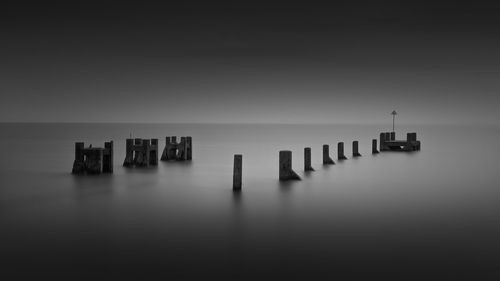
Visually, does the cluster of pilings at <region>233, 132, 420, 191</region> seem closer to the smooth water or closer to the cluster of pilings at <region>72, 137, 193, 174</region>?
the smooth water

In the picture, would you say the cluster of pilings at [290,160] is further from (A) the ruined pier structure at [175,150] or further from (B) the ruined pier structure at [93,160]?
(A) the ruined pier structure at [175,150]

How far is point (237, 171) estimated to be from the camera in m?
15.8

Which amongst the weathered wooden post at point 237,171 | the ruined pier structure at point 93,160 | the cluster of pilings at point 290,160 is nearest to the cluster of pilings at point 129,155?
the ruined pier structure at point 93,160

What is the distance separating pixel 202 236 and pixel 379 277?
3781mm

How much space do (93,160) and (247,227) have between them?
971 centimetres

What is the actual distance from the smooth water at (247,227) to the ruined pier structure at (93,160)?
1.63ft

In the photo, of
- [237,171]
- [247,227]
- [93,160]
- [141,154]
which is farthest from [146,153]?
[247,227]

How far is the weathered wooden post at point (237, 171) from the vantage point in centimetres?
1499

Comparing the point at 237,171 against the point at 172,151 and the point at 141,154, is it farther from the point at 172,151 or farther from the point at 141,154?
the point at 172,151

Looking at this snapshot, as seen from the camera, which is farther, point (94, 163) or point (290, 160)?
point (94, 163)

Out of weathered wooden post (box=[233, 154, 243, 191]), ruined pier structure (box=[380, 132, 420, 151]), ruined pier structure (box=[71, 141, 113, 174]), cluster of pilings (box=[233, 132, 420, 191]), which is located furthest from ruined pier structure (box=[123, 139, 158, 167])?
ruined pier structure (box=[380, 132, 420, 151])

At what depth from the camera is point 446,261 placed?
849 centimetres

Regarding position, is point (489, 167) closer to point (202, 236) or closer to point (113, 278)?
point (202, 236)

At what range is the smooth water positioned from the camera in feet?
26.3
